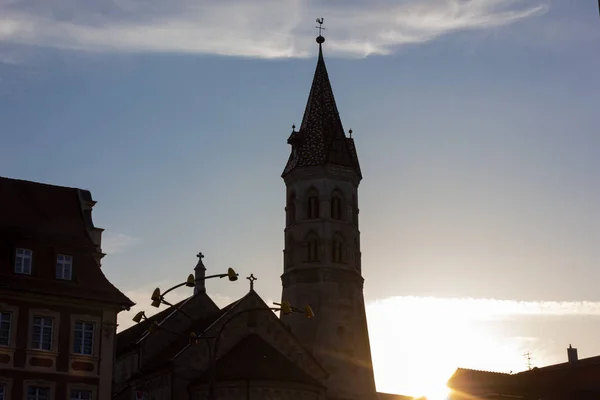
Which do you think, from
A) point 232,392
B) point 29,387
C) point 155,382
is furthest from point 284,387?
point 29,387

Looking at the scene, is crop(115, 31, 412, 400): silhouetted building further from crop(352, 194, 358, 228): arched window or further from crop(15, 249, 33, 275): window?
crop(15, 249, 33, 275): window

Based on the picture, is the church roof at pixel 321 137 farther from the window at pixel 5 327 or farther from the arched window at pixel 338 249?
the window at pixel 5 327

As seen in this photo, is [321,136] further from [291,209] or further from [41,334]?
[41,334]

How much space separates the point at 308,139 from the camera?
2958 inches

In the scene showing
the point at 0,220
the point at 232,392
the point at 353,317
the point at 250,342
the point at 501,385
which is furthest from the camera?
the point at 501,385

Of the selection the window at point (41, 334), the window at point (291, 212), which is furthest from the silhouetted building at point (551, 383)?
the window at point (41, 334)

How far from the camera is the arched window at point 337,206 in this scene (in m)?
72.5

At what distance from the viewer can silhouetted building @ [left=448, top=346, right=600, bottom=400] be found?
178 feet

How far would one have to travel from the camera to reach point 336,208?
7269 centimetres

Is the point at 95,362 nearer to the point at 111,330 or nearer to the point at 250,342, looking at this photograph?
the point at 111,330

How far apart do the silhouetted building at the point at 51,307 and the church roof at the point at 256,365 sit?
36.9ft

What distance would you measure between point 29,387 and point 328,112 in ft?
123

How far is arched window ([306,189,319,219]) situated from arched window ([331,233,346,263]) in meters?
2.17

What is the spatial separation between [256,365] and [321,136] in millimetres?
22044
